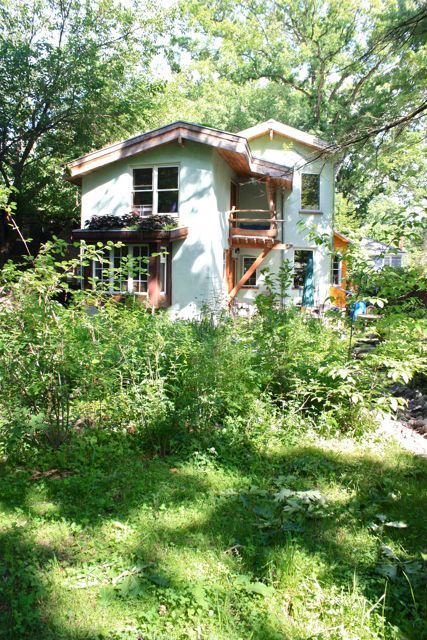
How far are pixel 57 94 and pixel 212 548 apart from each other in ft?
67.1

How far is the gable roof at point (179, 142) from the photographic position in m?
14.1

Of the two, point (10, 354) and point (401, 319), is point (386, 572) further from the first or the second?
point (10, 354)

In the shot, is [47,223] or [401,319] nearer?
[401,319]

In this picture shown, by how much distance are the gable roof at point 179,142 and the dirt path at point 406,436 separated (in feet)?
31.1

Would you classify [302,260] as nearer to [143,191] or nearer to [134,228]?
[143,191]

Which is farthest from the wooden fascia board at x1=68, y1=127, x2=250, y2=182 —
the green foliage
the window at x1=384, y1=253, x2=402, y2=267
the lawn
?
the lawn

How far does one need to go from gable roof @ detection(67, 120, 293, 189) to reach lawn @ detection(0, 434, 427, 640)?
36.5ft

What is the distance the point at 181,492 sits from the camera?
3.57 m

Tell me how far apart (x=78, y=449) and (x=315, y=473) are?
211cm

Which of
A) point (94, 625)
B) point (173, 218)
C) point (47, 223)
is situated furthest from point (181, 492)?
point (47, 223)

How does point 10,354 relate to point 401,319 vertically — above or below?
below

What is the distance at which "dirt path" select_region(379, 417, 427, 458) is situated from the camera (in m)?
4.90

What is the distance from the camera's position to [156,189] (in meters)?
15.5

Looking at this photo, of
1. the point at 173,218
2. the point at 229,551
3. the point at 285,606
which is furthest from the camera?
the point at 173,218
